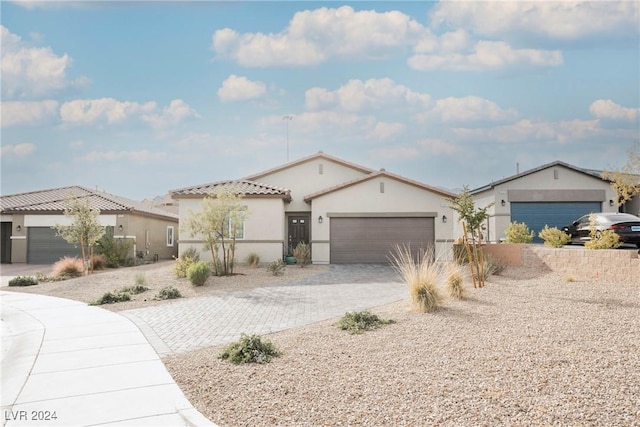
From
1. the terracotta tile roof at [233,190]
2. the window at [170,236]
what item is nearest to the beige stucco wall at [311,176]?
the terracotta tile roof at [233,190]

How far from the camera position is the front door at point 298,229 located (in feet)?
87.2

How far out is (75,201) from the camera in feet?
70.8

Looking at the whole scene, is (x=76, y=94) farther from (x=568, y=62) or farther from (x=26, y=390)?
(x=568, y=62)

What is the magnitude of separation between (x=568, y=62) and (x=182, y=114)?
17.3 meters

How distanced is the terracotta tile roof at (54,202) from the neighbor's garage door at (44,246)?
1.32 m

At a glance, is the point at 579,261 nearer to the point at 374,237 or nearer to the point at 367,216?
the point at 374,237

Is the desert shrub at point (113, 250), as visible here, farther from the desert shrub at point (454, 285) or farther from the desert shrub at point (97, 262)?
Answer: the desert shrub at point (454, 285)

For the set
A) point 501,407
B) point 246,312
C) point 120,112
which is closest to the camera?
point 501,407

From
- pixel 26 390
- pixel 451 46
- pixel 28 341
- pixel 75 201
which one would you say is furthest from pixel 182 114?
pixel 26 390

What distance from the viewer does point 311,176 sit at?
2809cm

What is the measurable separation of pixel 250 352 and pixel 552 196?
2526 cm

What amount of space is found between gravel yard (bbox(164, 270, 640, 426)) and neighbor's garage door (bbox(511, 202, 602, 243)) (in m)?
19.4

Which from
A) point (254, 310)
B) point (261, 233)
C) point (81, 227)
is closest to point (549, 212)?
point (261, 233)

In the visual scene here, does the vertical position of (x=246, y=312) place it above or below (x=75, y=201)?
below
